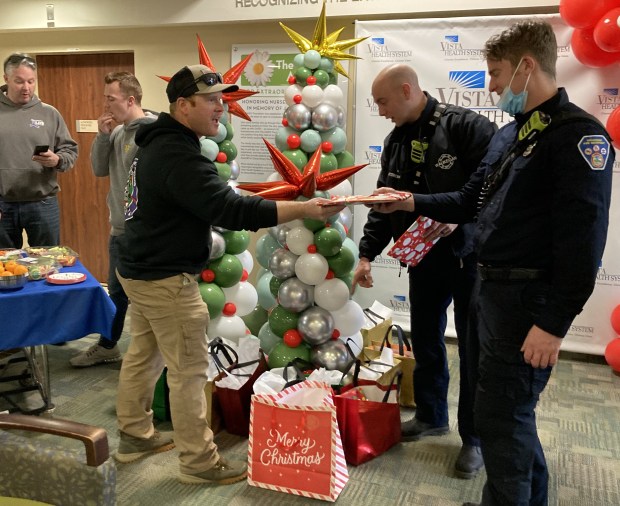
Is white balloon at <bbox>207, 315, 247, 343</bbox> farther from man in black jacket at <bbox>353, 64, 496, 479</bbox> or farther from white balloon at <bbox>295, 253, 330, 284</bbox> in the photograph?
man in black jacket at <bbox>353, 64, 496, 479</bbox>

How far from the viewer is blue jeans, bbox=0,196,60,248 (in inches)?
137

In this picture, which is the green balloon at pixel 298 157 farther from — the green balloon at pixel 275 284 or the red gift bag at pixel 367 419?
the red gift bag at pixel 367 419

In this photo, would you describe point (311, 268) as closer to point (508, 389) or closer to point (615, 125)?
point (508, 389)

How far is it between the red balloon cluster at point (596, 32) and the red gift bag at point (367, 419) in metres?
1.95

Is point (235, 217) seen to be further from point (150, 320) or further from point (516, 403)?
point (516, 403)

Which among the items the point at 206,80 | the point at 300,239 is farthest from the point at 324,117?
the point at 206,80

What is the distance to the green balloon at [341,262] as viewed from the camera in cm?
282

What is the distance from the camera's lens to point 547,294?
1.56 metres

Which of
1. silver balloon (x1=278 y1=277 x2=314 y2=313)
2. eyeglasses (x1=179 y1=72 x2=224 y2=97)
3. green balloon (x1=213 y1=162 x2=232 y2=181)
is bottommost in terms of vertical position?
silver balloon (x1=278 y1=277 x2=314 y2=313)

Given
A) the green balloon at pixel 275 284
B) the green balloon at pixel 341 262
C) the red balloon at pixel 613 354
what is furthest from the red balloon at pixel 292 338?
the red balloon at pixel 613 354

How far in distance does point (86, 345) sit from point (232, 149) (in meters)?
1.71

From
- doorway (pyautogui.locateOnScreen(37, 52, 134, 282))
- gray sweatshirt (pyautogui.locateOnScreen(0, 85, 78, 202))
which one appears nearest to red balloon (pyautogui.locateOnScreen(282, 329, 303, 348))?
gray sweatshirt (pyautogui.locateOnScreen(0, 85, 78, 202))

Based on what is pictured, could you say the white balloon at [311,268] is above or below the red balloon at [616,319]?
above

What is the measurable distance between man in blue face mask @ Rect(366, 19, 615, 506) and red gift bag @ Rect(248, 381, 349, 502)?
2.02 feet
